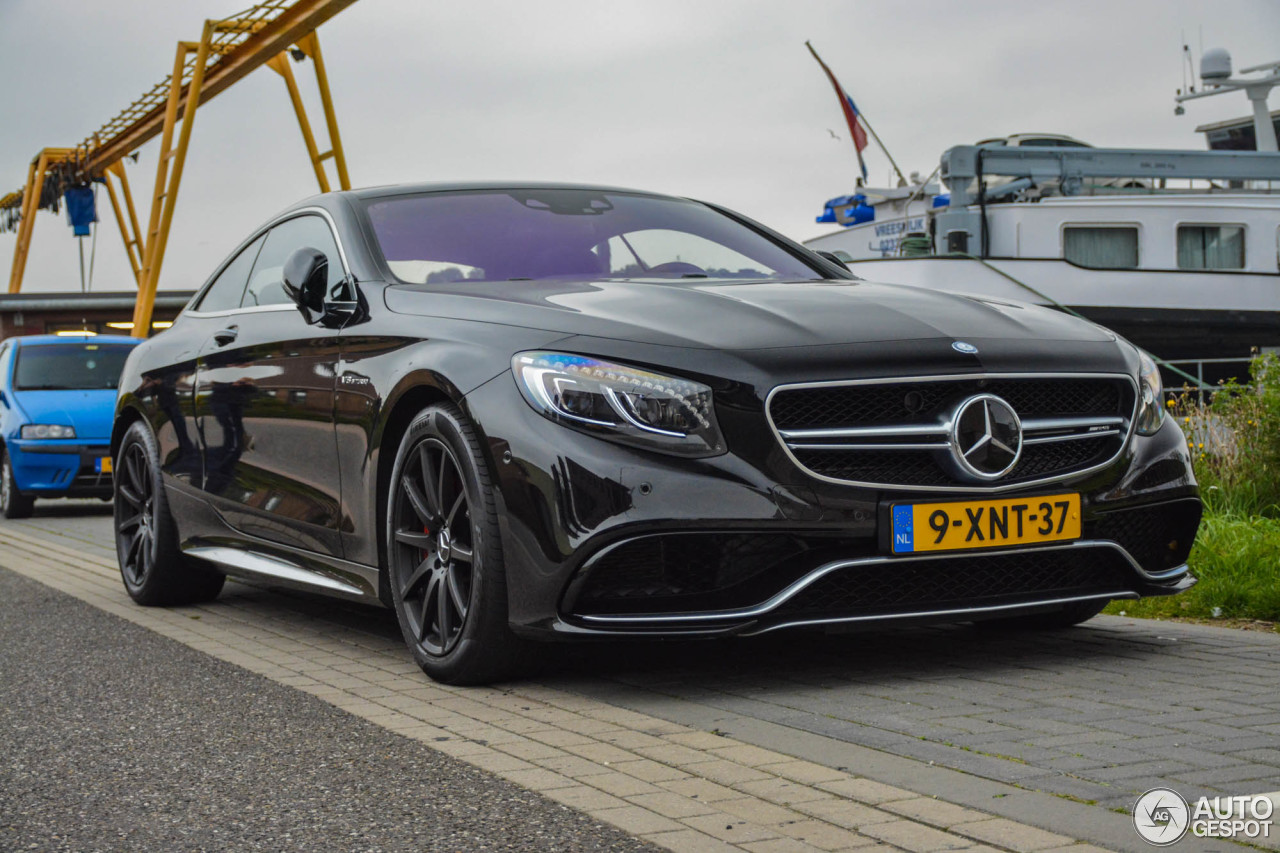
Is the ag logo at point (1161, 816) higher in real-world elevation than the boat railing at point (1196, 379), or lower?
lower

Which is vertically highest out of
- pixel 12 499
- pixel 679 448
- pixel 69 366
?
pixel 69 366

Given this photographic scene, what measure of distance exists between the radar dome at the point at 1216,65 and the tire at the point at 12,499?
68.9 feet

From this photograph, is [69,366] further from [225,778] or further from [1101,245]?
[1101,245]

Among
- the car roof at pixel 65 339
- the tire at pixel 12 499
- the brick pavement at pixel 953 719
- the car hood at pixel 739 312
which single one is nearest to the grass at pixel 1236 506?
the brick pavement at pixel 953 719

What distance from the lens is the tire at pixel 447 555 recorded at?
4.24 meters

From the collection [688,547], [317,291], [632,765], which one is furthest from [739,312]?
[317,291]

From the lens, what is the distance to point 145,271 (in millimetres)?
31438

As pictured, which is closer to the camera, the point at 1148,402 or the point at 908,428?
the point at 908,428

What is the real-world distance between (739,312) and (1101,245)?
726 inches

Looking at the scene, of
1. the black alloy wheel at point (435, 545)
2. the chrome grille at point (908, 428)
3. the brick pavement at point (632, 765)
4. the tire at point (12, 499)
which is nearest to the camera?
the brick pavement at point (632, 765)

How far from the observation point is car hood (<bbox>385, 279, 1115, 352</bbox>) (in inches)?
166

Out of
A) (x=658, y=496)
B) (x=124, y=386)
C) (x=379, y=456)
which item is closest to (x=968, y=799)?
(x=658, y=496)

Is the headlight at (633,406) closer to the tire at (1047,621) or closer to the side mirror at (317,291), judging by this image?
the side mirror at (317,291)

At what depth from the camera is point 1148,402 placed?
15.1 ft
